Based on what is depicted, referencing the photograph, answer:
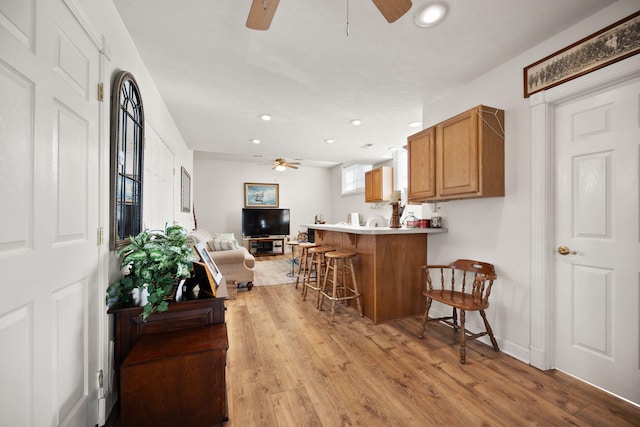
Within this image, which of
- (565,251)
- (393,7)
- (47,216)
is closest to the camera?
(47,216)

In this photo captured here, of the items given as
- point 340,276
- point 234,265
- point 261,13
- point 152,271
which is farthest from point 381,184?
point 152,271

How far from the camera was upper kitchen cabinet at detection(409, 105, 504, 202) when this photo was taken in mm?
2238

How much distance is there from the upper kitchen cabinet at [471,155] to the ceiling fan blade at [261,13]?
1805mm

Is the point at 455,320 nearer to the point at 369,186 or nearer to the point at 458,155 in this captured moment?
the point at 458,155

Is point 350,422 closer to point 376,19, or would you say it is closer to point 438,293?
point 438,293

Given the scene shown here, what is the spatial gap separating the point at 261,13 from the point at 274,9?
0.08 metres

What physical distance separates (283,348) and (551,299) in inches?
87.8

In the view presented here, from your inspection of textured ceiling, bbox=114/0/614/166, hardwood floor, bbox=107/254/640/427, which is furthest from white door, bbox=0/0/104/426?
textured ceiling, bbox=114/0/614/166

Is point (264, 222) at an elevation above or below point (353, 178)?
below

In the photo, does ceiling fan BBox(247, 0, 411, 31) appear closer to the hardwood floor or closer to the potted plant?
the potted plant

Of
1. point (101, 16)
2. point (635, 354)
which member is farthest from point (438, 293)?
point (101, 16)

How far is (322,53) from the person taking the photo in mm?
2156

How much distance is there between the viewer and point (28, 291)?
3.26 feet

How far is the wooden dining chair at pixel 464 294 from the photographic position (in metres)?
2.17
